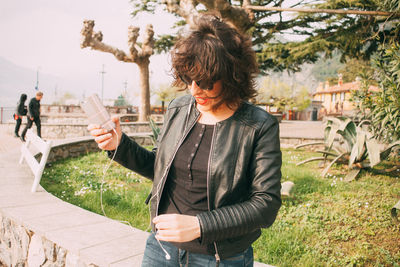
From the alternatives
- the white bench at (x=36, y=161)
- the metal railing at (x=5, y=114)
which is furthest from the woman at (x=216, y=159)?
the metal railing at (x=5, y=114)

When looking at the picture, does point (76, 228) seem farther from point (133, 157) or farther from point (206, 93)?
point (206, 93)

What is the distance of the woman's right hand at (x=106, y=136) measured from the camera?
4.81 feet

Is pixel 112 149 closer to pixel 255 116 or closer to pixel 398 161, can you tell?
pixel 255 116

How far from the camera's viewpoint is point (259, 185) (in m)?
1.22

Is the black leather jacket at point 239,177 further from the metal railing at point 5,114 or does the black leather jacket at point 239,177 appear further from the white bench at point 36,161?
the metal railing at point 5,114

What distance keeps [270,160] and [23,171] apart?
4624 millimetres

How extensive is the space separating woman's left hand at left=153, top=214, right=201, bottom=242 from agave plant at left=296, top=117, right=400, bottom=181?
4650mm

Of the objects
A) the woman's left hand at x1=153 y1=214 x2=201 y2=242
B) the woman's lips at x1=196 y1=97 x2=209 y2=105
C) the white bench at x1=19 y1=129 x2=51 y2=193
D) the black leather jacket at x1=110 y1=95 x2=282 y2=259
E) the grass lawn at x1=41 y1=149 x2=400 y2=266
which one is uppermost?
the woman's lips at x1=196 y1=97 x2=209 y2=105

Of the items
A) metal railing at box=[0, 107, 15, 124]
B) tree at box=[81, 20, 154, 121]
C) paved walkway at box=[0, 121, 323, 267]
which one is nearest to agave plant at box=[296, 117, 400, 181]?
paved walkway at box=[0, 121, 323, 267]

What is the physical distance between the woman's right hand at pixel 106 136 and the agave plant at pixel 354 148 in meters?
4.61

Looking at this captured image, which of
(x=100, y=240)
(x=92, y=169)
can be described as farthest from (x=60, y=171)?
(x=100, y=240)

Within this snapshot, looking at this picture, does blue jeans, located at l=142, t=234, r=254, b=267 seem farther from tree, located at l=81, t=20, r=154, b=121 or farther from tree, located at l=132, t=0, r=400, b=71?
tree, located at l=81, t=20, r=154, b=121

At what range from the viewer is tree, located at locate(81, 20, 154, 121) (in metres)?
14.2

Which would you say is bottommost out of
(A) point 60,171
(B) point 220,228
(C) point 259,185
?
(A) point 60,171
